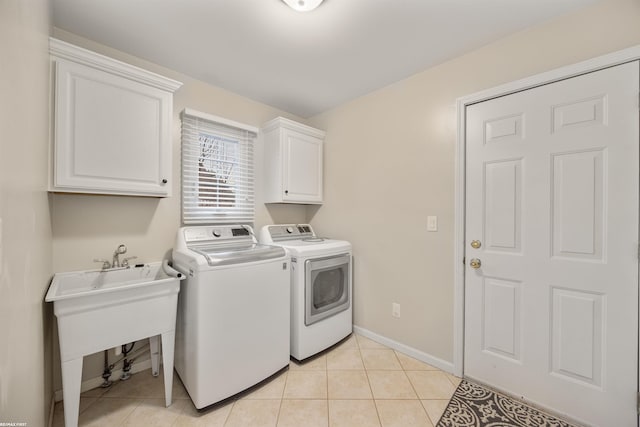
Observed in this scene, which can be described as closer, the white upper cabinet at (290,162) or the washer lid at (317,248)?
the washer lid at (317,248)

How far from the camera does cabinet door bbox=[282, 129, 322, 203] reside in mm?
2604

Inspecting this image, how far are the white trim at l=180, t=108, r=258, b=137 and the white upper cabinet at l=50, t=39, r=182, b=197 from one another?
0.31 m

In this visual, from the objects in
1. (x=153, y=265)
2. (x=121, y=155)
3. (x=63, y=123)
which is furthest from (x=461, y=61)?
Answer: (x=153, y=265)

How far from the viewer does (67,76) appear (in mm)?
1438

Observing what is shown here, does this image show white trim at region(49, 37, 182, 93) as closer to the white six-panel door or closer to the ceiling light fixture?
the ceiling light fixture

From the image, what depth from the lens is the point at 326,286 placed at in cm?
234

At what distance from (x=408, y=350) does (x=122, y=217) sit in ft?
8.42

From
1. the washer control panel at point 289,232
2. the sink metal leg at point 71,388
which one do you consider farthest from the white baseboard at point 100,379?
the washer control panel at point 289,232

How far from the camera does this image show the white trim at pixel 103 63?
4.59ft

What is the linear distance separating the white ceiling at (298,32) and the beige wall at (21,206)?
0.56 meters

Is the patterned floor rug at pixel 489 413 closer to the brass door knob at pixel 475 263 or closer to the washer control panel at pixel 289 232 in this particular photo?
the brass door knob at pixel 475 263

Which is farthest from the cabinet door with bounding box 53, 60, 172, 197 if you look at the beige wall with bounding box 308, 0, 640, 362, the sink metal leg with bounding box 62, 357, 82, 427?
the beige wall with bounding box 308, 0, 640, 362

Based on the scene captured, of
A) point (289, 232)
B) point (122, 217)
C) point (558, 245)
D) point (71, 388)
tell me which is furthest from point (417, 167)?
point (71, 388)

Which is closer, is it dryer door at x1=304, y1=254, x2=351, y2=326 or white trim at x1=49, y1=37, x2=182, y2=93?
white trim at x1=49, y1=37, x2=182, y2=93
